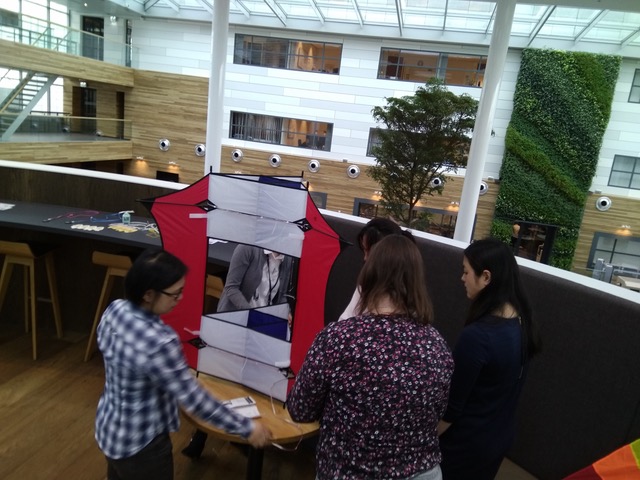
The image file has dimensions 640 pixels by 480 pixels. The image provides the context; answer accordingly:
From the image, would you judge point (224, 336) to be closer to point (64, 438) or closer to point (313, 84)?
point (64, 438)

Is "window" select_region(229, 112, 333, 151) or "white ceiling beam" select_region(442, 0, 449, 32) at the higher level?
"white ceiling beam" select_region(442, 0, 449, 32)

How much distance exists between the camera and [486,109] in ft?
16.7

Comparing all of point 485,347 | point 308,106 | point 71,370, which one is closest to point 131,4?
point 308,106

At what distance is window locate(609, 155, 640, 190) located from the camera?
12.8 meters

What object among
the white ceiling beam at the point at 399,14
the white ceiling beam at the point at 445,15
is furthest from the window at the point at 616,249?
the white ceiling beam at the point at 399,14

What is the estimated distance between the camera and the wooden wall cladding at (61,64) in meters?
9.82

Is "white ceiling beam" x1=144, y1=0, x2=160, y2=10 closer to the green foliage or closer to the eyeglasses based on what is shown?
the green foliage

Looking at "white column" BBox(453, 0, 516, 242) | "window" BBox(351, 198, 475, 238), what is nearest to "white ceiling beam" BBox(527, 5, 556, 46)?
"window" BBox(351, 198, 475, 238)

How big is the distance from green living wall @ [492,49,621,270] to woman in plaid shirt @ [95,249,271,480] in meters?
13.5

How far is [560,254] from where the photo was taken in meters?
13.3

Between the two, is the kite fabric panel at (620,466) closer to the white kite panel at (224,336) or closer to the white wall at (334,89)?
the white kite panel at (224,336)

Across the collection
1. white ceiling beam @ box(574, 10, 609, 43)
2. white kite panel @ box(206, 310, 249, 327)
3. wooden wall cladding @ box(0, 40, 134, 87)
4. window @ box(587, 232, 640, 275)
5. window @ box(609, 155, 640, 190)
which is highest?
white ceiling beam @ box(574, 10, 609, 43)

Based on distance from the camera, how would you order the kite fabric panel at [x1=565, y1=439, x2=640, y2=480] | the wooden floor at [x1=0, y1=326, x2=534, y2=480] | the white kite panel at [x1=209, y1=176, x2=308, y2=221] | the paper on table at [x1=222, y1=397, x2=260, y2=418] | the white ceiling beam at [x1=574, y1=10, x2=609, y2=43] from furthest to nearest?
the white ceiling beam at [x1=574, y1=10, x2=609, y2=43], the wooden floor at [x1=0, y1=326, x2=534, y2=480], the paper on table at [x1=222, y1=397, x2=260, y2=418], the white kite panel at [x1=209, y1=176, x2=308, y2=221], the kite fabric panel at [x1=565, y1=439, x2=640, y2=480]

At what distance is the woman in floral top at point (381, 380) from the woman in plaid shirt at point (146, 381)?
33cm
